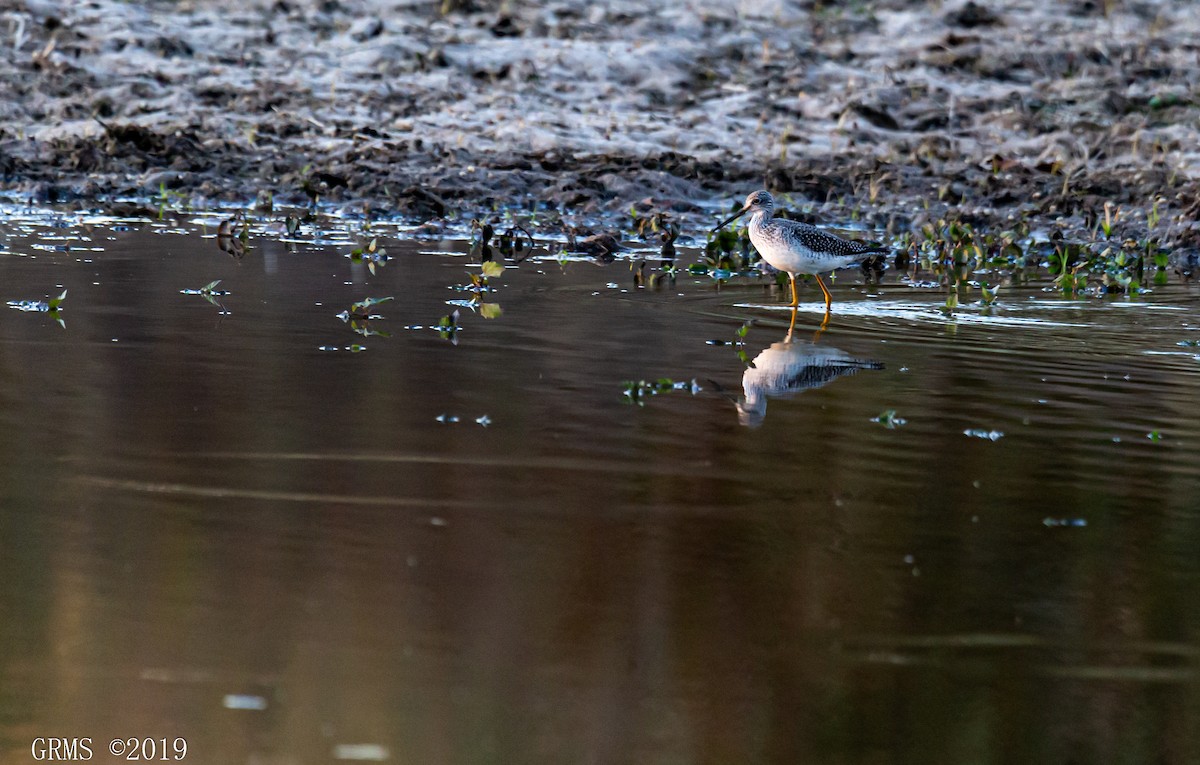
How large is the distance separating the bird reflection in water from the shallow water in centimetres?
4

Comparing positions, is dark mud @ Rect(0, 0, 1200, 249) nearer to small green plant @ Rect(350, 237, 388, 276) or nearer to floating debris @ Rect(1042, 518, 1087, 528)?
small green plant @ Rect(350, 237, 388, 276)

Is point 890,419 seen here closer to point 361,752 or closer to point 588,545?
point 588,545

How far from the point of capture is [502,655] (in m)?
4.43

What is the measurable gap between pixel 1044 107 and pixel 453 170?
638cm

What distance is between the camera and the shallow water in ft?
13.6

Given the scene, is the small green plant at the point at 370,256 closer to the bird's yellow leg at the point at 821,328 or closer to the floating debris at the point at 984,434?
the bird's yellow leg at the point at 821,328

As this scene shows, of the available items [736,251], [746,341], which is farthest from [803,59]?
[746,341]

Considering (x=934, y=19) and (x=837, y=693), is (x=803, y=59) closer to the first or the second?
(x=934, y=19)

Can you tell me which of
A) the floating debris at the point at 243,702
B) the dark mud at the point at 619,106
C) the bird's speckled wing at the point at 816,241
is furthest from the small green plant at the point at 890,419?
the dark mud at the point at 619,106

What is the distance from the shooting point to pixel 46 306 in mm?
9719

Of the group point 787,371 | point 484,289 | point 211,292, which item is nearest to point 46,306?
point 211,292

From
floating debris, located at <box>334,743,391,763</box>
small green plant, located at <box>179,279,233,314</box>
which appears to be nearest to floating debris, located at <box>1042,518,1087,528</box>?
floating debris, located at <box>334,743,391,763</box>

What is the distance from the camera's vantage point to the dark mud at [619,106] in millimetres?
15953

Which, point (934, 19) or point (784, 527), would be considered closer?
point (784, 527)
